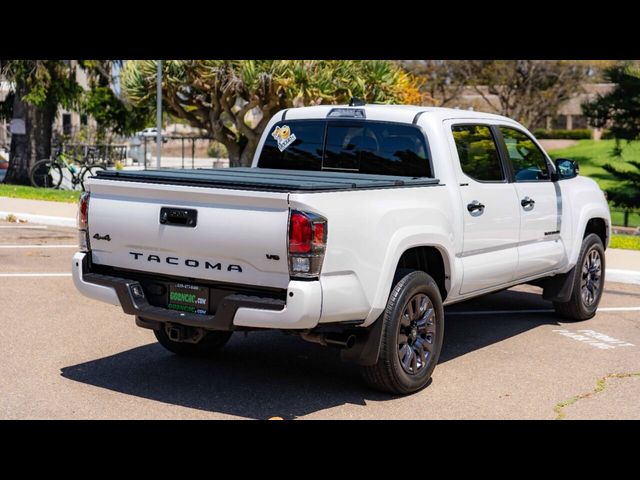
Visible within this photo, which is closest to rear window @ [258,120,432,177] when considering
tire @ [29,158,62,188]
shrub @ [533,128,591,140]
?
tire @ [29,158,62,188]

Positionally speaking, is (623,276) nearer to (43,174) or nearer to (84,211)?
(84,211)

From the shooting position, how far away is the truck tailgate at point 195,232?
552 centimetres

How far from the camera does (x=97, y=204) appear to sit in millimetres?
6277

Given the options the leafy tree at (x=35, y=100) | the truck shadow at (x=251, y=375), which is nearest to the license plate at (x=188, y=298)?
the truck shadow at (x=251, y=375)

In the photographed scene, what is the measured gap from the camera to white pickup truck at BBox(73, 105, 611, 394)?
18.2ft

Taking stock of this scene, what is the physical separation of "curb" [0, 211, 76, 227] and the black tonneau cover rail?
30.7ft

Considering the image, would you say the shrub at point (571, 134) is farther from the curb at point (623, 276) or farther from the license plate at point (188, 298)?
the license plate at point (188, 298)

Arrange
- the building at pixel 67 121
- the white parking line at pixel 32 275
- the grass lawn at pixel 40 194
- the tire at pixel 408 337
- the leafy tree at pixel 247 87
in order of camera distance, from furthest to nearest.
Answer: the building at pixel 67 121, the leafy tree at pixel 247 87, the grass lawn at pixel 40 194, the white parking line at pixel 32 275, the tire at pixel 408 337

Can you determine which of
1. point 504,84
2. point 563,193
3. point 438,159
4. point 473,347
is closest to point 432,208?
point 438,159

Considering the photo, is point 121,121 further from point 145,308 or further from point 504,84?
point 504,84

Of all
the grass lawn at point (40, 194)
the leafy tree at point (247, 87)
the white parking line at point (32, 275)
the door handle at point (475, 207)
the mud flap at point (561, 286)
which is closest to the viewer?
the door handle at point (475, 207)

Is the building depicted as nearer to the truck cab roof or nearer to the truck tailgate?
the truck cab roof

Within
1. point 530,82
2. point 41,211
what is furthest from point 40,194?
point 530,82

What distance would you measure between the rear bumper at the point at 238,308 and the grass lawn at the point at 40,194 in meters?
13.8
